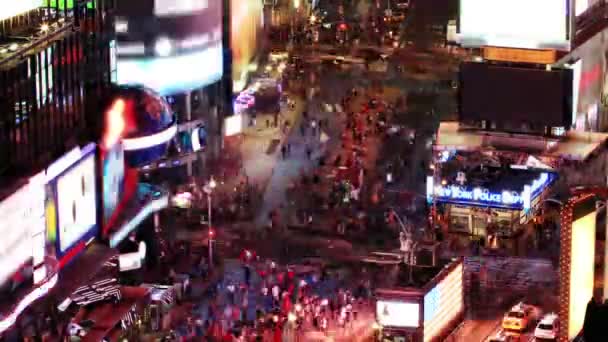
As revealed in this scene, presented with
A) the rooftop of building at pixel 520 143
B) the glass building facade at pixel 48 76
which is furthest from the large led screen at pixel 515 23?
the glass building facade at pixel 48 76

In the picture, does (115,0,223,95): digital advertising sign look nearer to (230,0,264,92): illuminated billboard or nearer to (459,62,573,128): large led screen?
(230,0,264,92): illuminated billboard

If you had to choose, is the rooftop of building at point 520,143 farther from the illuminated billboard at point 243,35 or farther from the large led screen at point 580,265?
the large led screen at point 580,265

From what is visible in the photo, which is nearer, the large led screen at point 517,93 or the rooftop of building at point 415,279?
the rooftop of building at point 415,279

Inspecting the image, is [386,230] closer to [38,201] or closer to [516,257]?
[516,257]

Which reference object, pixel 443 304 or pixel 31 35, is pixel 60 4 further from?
pixel 443 304

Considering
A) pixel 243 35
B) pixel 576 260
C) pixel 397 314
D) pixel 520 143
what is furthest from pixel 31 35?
pixel 243 35

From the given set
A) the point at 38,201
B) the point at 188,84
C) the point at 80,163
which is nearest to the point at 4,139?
the point at 38,201
